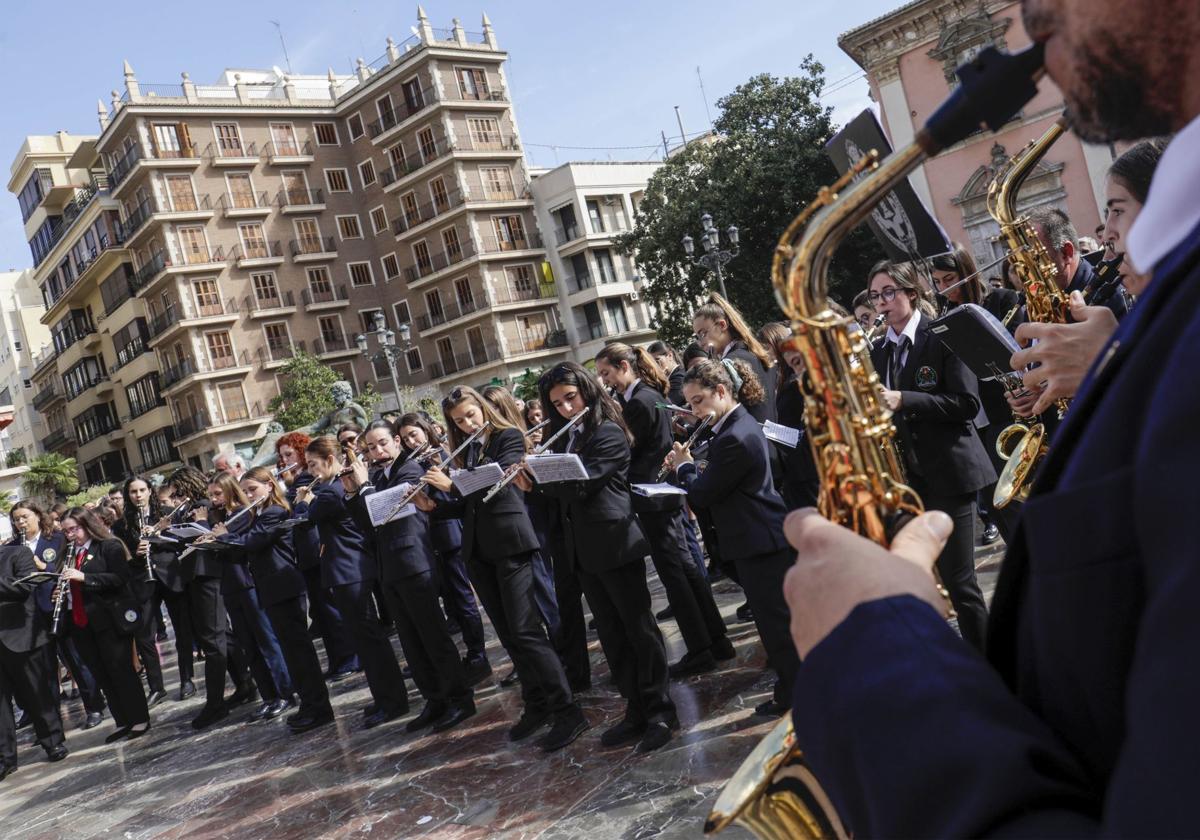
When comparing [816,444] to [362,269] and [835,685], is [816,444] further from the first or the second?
[362,269]

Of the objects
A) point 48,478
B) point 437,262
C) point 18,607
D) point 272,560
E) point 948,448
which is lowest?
point 948,448

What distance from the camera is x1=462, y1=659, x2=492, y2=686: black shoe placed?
7737 millimetres

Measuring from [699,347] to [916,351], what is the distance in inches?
143

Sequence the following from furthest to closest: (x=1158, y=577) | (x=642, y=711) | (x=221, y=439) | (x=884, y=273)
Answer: (x=221, y=439) → (x=642, y=711) → (x=884, y=273) → (x=1158, y=577)

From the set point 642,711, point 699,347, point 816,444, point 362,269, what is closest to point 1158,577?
point 816,444

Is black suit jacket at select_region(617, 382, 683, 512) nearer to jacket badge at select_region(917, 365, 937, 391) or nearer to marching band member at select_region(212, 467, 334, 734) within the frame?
jacket badge at select_region(917, 365, 937, 391)

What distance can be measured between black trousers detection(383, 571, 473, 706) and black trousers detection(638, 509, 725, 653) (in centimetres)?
153

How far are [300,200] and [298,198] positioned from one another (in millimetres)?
141

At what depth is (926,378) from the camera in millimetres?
4750

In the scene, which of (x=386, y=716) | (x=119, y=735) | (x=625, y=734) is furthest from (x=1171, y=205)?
(x=119, y=735)

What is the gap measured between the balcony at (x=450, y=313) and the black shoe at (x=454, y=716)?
4138 centimetres

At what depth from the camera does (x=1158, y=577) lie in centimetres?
81

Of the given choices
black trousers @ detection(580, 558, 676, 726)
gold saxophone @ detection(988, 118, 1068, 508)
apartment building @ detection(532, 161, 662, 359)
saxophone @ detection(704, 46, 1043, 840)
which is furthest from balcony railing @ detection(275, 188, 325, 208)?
saxophone @ detection(704, 46, 1043, 840)

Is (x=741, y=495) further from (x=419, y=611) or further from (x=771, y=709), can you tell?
(x=419, y=611)
